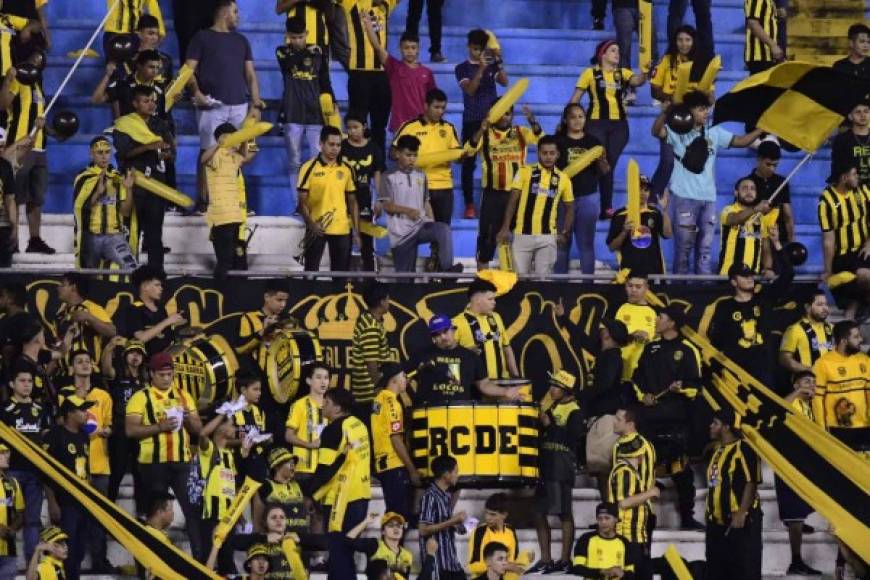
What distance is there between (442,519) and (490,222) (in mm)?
Result: 3982

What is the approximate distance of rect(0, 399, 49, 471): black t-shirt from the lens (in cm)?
2225

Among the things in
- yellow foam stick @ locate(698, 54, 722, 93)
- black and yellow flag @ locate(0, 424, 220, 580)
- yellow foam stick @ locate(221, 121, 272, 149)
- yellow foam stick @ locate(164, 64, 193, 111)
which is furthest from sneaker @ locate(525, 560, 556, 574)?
yellow foam stick @ locate(698, 54, 722, 93)

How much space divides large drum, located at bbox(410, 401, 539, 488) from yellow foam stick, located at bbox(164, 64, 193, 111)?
14.5ft

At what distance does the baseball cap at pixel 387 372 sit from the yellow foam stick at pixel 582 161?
272 centimetres

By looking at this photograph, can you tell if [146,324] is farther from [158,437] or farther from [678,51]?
[678,51]

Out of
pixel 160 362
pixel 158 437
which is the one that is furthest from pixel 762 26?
pixel 158 437

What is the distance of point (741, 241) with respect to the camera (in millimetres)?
25141

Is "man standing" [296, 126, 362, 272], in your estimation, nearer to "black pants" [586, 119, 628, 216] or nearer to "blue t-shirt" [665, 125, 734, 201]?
"black pants" [586, 119, 628, 216]

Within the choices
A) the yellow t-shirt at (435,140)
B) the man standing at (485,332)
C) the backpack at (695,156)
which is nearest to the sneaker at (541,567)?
the man standing at (485,332)

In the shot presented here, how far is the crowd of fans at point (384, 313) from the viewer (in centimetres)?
2225

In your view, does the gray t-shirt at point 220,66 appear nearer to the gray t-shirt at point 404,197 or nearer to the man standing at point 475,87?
the gray t-shirt at point 404,197

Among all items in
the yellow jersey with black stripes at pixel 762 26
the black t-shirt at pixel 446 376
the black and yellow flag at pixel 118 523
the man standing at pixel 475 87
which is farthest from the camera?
the yellow jersey with black stripes at pixel 762 26

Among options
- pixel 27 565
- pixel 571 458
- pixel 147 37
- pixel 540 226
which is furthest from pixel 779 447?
pixel 147 37

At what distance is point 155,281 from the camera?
2348 cm
